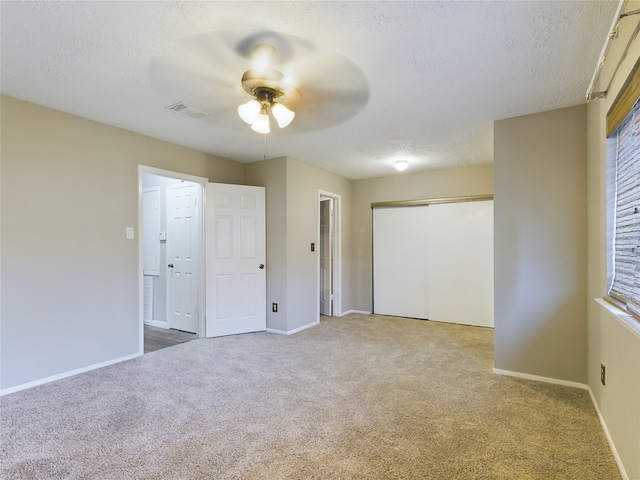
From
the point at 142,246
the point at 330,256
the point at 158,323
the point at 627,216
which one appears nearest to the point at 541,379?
the point at 627,216

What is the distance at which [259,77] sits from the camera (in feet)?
6.94

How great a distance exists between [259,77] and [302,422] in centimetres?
223

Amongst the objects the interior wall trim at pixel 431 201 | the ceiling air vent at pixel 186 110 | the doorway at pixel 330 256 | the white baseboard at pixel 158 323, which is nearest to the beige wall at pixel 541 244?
the interior wall trim at pixel 431 201

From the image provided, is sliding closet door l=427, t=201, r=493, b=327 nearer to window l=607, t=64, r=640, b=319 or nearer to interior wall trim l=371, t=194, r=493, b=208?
interior wall trim l=371, t=194, r=493, b=208

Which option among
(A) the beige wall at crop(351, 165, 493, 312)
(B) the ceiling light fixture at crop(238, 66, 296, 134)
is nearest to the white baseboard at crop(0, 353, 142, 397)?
(B) the ceiling light fixture at crop(238, 66, 296, 134)

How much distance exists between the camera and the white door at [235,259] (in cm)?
410

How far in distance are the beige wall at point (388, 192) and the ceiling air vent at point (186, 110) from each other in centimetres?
328

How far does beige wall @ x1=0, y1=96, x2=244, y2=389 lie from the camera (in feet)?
8.45

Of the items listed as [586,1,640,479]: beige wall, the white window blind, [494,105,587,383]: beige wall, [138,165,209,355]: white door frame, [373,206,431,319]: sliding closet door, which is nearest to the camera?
[586,1,640,479]: beige wall

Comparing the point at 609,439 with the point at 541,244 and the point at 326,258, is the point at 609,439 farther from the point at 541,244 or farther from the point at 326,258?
the point at 326,258

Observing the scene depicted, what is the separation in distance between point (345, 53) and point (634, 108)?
1.51 m

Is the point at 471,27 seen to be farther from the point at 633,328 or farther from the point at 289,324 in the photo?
the point at 289,324

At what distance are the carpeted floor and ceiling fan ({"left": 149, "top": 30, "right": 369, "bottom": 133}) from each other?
78.6 inches

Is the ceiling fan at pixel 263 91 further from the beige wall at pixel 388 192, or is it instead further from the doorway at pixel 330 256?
the beige wall at pixel 388 192
